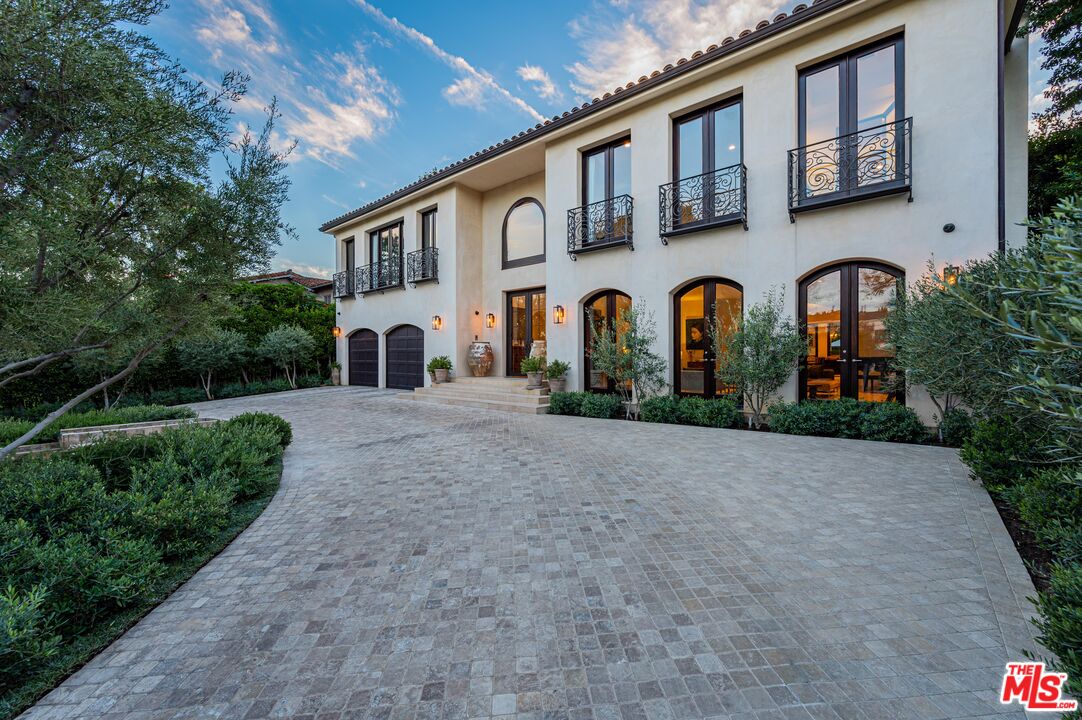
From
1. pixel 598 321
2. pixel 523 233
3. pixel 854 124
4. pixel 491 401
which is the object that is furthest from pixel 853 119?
pixel 491 401

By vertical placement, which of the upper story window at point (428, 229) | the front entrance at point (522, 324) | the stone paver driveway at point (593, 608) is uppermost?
the upper story window at point (428, 229)

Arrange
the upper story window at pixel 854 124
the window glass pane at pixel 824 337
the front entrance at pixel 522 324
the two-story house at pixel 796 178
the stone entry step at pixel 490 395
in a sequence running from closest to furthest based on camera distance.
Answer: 1. the two-story house at pixel 796 178
2. the upper story window at pixel 854 124
3. the window glass pane at pixel 824 337
4. the stone entry step at pixel 490 395
5. the front entrance at pixel 522 324

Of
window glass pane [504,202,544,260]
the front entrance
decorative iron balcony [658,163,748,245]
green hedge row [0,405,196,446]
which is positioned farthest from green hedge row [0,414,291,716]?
window glass pane [504,202,544,260]

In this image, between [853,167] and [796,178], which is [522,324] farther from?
[853,167]

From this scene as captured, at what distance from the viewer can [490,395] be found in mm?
10836

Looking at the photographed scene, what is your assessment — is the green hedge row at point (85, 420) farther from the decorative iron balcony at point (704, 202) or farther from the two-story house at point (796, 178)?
the decorative iron balcony at point (704, 202)

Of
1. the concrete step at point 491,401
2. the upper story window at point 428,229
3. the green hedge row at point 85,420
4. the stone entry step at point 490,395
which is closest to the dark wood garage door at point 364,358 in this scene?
the stone entry step at point 490,395

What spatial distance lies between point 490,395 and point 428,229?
23.5 ft

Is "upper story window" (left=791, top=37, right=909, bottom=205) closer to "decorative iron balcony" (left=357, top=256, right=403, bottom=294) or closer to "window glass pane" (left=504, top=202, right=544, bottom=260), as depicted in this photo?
"window glass pane" (left=504, top=202, right=544, bottom=260)

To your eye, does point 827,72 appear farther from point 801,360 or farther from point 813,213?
point 801,360

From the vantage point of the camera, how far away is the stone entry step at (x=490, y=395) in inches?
387

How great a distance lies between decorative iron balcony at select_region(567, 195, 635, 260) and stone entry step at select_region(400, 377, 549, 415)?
375cm

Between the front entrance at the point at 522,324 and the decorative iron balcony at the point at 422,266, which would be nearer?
the front entrance at the point at 522,324

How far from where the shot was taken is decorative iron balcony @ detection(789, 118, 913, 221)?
649 cm
